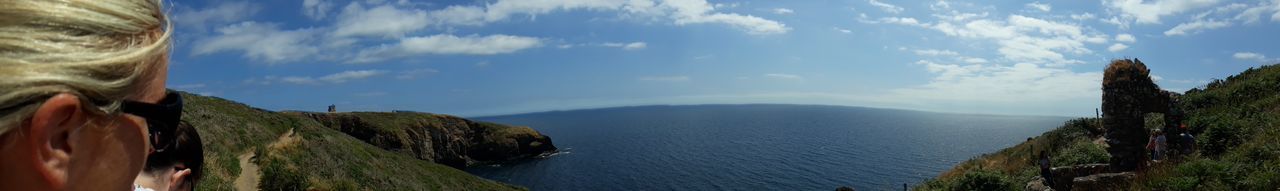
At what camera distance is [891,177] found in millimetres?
87562

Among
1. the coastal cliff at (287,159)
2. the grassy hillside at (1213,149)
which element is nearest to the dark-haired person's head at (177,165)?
the coastal cliff at (287,159)

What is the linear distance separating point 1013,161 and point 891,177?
5568 cm

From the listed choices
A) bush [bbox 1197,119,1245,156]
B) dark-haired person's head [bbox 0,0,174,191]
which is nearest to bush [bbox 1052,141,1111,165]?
bush [bbox 1197,119,1245,156]

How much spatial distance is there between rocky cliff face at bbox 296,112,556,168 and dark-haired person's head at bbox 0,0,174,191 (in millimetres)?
90209

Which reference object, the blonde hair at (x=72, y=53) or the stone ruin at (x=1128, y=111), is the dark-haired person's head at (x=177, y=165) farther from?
the stone ruin at (x=1128, y=111)

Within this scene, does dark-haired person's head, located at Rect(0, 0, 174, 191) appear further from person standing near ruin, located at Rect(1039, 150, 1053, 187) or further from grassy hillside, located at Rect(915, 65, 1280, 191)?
person standing near ruin, located at Rect(1039, 150, 1053, 187)

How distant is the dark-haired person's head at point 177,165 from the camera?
5.50 feet

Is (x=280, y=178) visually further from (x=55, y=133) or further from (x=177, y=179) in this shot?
(x=55, y=133)

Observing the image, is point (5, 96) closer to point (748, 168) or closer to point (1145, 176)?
point (1145, 176)

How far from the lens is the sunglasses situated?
1196 millimetres

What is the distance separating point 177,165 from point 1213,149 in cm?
2172

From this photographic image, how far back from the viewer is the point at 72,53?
1.05 m

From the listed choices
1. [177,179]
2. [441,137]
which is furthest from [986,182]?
[441,137]

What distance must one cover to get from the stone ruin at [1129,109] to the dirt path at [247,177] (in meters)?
28.1
